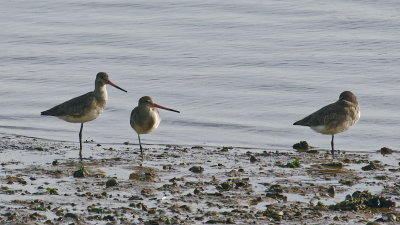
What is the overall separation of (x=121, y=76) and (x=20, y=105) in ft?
8.80

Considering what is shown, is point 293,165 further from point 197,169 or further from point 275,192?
point 275,192

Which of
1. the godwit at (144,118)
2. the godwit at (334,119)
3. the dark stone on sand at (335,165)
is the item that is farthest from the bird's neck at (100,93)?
the dark stone on sand at (335,165)

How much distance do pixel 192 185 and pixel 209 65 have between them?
896 centimetres

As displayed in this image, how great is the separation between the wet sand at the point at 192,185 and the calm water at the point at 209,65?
1.64m

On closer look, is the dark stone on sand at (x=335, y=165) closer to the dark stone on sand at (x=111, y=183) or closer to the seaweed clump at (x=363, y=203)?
the seaweed clump at (x=363, y=203)

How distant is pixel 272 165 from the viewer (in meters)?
12.3

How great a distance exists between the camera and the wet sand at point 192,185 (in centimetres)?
943

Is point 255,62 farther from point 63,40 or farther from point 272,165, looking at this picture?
point 272,165

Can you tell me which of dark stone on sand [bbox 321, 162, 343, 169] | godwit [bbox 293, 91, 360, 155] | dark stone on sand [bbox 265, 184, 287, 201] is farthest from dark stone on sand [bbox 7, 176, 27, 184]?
godwit [bbox 293, 91, 360, 155]

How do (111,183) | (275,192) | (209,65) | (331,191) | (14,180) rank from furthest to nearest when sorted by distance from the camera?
(209,65) → (14,180) → (111,183) → (331,191) → (275,192)

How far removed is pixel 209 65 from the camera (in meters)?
19.6

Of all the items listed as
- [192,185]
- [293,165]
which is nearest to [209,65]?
[293,165]

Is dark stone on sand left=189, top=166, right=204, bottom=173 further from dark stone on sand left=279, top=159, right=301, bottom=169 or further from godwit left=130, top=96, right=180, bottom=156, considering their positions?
godwit left=130, top=96, right=180, bottom=156

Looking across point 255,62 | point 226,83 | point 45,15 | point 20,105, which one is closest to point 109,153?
point 20,105
